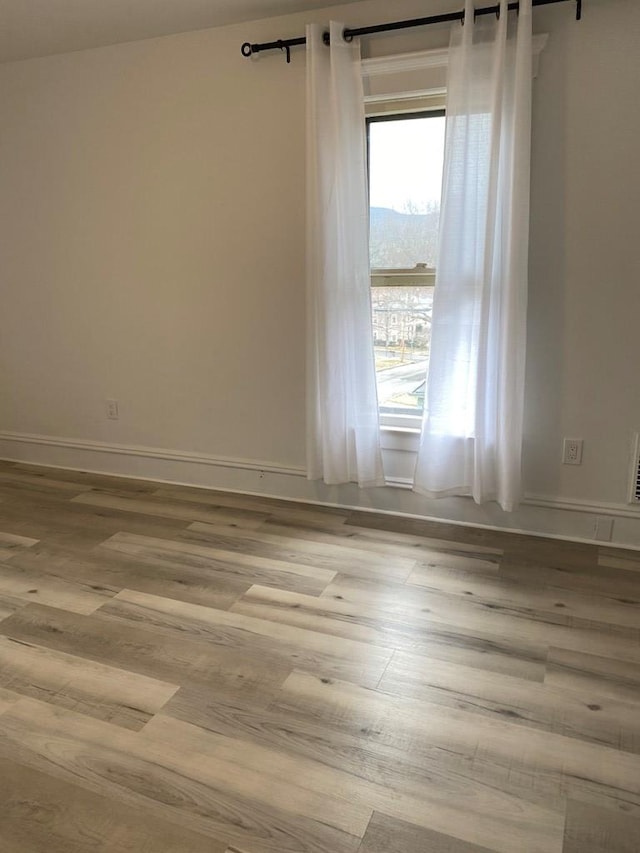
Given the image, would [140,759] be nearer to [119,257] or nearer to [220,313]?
[220,313]

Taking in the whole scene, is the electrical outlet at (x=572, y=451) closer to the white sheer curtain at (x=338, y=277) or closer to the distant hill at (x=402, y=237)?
the white sheer curtain at (x=338, y=277)

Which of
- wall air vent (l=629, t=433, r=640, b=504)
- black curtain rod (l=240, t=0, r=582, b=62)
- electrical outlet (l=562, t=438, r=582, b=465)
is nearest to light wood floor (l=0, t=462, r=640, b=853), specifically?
wall air vent (l=629, t=433, r=640, b=504)

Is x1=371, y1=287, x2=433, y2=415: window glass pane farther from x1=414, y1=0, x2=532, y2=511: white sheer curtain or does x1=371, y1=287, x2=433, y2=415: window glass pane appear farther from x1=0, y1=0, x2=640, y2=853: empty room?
x1=414, y1=0, x2=532, y2=511: white sheer curtain

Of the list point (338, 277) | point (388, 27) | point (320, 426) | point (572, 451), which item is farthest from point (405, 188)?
point (572, 451)

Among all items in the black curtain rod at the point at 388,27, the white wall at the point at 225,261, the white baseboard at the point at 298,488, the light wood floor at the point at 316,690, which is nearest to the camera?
the light wood floor at the point at 316,690

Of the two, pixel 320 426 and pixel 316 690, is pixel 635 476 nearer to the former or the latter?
pixel 320 426

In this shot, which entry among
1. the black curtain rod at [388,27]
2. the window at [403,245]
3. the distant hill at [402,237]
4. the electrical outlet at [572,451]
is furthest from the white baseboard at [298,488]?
the black curtain rod at [388,27]

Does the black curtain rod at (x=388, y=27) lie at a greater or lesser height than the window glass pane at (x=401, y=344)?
greater

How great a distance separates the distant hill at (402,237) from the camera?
3000 millimetres

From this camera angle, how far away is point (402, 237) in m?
3.05

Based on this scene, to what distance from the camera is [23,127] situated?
12.1 ft

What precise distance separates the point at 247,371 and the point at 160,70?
5.23 feet

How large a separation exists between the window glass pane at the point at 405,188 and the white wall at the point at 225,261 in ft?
1.11

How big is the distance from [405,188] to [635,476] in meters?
Answer: 1.66
